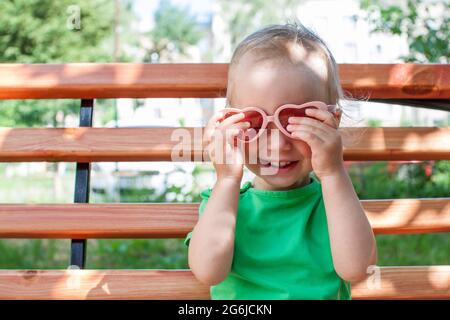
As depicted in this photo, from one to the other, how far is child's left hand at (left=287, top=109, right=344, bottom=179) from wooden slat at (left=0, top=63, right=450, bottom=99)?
47cm

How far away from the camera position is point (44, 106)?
1402cm

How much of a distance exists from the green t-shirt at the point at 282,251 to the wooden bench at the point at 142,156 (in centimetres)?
20

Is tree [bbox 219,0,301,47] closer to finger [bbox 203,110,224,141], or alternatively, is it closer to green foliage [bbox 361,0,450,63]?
green foliage [bbox 361,0,450,63]

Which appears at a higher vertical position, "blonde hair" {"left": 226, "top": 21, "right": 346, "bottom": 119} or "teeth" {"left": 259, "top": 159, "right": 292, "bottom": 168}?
"blonde hair" {"left": 226, "top": 21, "right": 346, "bottom": 119}

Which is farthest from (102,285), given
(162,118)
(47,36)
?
(47,36)

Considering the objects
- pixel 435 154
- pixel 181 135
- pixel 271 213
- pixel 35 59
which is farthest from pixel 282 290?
pixel 35 59

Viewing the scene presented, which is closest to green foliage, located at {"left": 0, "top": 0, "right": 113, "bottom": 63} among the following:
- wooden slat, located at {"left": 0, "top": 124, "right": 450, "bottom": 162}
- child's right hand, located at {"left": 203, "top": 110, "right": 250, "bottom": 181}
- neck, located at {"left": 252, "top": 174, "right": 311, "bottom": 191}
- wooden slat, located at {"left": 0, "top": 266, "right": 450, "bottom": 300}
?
wooden slat, located at {"left": 0, "top": 124, "right": 450, "bottom": 162}

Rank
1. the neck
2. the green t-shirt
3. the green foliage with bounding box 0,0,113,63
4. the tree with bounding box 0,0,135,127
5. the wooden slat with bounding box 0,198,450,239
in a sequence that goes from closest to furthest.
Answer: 1. the green t-shirt
2. the neck
3. the wooden slat with bounding box 0,198,450,239
4. the tree with bounding box 0,0,135,127
5. the green foliage with bounding box 0,0,113,63

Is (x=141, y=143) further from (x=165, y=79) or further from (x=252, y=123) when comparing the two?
(x=252, y=123)

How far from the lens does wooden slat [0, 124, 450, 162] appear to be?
1881mm

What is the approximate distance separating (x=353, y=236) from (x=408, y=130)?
610 millimetres

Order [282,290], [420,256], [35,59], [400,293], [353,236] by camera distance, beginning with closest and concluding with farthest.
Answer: [353,236], [282,290], [400,293], [420,256], [35,59]

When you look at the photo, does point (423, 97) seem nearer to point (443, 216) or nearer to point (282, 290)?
point (443, 216)

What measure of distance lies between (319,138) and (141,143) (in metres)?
0.65
